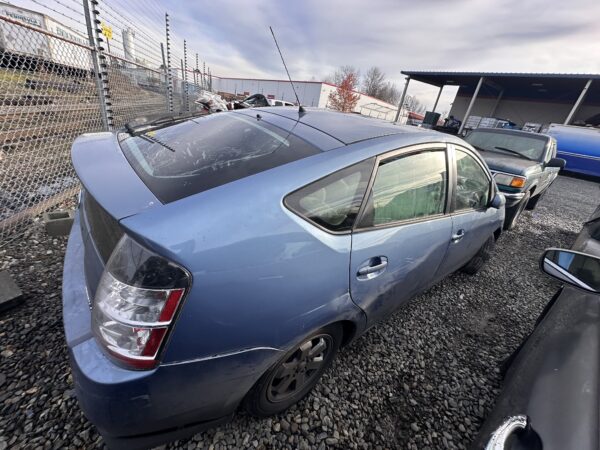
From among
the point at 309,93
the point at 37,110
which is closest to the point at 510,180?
the point at 37,110

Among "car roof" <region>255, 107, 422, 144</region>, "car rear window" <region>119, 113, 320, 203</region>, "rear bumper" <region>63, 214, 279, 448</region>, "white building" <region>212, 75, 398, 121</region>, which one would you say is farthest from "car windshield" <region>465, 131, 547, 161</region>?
"white building" <region>212, 75, 398, 121</region>

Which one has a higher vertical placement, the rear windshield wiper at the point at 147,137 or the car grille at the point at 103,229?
the rear windshield wiper at the point at 147,137

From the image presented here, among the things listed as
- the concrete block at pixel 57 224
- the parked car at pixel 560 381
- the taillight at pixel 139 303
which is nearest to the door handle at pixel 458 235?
the parked car at pixel 560 381

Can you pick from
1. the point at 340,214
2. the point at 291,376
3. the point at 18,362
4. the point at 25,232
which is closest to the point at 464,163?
the point at 340,214

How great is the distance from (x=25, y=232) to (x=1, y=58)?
5.86 feet

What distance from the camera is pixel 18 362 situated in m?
1.70

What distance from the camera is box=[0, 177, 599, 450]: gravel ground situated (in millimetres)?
1519

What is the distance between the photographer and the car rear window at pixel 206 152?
123 cm

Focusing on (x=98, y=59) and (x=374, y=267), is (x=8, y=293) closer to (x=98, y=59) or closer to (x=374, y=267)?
(x=374, y=267)

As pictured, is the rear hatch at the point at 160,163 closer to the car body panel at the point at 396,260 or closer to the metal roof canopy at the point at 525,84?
the car body panel at the point at 396,260

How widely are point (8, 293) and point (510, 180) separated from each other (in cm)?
611

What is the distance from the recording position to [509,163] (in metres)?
4.82

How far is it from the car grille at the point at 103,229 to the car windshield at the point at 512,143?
6.70 metres

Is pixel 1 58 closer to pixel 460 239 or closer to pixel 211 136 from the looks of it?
pixel 211 136
